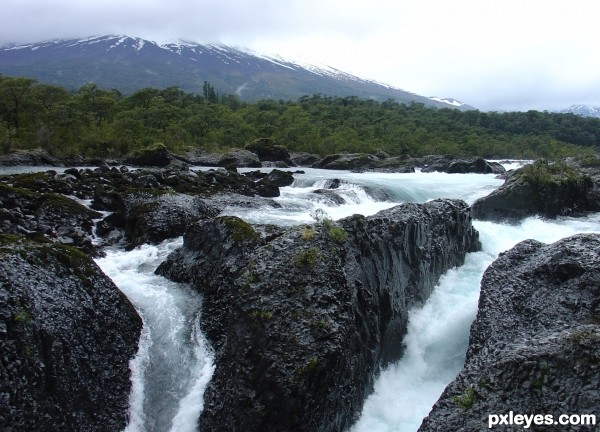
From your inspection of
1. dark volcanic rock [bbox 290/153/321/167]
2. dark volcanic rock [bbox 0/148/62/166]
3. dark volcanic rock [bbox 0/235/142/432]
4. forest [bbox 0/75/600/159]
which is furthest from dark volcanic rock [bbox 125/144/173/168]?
dark volcanic rock [bbox 0/235/142/432]

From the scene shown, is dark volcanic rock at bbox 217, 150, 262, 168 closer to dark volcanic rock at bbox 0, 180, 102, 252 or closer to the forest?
the forest

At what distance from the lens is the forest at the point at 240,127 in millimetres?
48812

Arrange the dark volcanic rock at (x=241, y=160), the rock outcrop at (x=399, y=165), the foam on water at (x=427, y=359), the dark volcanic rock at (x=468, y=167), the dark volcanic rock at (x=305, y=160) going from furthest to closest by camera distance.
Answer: the dark volcanic rock at (x=305, y=160)
the rock outcrop at (x=399, y=165)
the dark volcanic rock at (x=468, y=167)
the dark volcanic rock at (x=241, y=160)
the foam on water at (x=427, y=359)

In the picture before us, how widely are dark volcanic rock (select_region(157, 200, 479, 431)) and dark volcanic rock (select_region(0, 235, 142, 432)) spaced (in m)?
1.59

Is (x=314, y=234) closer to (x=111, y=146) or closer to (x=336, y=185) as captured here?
(x=336, y=185)

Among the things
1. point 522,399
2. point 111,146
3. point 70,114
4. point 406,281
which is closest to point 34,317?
point 522,399

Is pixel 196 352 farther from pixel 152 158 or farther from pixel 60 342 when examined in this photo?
pixel 152 158

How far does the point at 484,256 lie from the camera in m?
15.3

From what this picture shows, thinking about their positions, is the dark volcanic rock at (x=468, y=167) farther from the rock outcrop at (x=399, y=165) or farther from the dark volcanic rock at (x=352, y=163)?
the dark volcanic rock at (x=352, y=163)

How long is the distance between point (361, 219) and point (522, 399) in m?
5.01

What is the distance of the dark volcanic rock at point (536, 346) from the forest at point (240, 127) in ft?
138

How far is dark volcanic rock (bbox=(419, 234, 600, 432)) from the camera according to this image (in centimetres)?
493

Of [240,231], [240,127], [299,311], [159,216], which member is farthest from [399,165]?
[299,311]

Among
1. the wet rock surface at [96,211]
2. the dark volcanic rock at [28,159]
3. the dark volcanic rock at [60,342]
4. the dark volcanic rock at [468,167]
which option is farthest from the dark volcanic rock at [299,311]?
the dark volcanic rock at [468,167]
